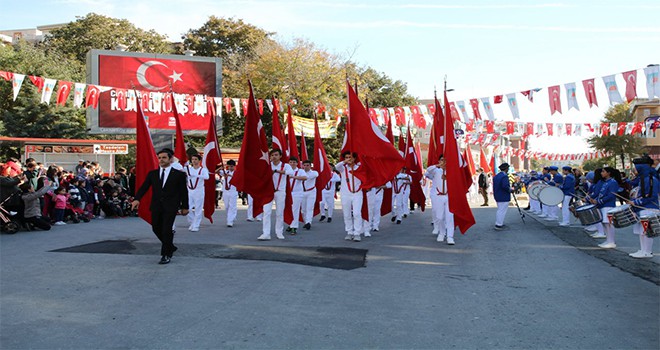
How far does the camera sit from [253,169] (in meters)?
11.4

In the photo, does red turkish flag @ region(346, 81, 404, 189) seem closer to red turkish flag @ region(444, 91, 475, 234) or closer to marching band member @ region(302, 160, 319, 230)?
red turkish flag @ region(444, 91, 475, 234)

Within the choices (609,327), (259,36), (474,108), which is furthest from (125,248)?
(259,36)

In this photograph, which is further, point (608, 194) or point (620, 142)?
point (620, 142)

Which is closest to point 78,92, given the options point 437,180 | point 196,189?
point 196,189

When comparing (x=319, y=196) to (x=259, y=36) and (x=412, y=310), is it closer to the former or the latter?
(x=412, y=310)

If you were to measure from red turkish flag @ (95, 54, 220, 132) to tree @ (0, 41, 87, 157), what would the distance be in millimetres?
10402

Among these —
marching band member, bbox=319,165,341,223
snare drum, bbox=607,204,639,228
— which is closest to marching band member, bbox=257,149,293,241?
marching band member, bbox=319,165,341,223

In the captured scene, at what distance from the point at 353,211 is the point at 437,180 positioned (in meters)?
1.83

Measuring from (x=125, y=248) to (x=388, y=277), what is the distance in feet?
16.1

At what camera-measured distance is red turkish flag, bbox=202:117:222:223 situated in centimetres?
1383

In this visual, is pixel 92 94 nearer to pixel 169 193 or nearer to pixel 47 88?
pixel 47 88

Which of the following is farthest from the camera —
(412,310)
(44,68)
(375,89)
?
(375,89)

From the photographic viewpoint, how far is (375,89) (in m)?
47.4

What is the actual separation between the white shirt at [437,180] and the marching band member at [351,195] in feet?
4.99
